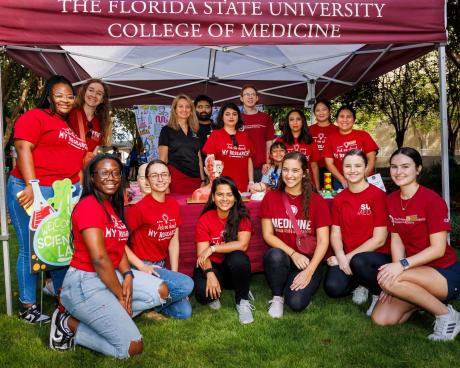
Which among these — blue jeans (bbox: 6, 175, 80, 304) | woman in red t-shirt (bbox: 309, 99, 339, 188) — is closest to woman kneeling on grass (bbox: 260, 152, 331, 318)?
woman in red t-shirt (bbox: 309, 99, 339, 188)

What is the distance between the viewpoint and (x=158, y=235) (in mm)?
3770

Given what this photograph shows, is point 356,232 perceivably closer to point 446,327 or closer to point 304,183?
point 304,183

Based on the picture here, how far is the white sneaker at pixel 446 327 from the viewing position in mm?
3090

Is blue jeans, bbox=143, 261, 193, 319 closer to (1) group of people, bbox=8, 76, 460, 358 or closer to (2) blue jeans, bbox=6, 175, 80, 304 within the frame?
(1) group of people, bbox=8, 76, 460, 358

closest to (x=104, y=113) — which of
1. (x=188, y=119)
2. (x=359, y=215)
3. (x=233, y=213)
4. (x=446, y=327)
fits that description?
(x=188, y=119)

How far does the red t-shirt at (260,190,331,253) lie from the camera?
12.7ft

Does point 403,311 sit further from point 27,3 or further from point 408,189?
point 27,3

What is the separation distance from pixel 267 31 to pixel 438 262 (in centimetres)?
212

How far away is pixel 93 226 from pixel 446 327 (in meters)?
2.39

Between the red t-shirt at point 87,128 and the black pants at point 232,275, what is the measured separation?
1.43 metres

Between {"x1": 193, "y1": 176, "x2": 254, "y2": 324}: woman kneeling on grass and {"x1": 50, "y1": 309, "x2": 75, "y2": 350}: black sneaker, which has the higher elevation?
{"x1": 193, "y1": 176, "x2": 254, "y2": 324}: woman kneeling on grass

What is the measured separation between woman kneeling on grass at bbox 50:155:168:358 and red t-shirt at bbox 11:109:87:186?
2.17 feet

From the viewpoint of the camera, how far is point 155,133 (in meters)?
9.12

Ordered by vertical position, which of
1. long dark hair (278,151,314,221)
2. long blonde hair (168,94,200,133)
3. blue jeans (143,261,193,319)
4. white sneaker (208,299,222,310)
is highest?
long blonde hair (168,94,200,133)
